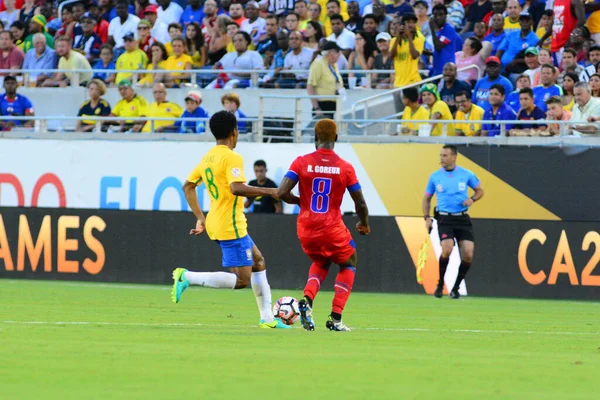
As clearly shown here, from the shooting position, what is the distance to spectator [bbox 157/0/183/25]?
91.7ft

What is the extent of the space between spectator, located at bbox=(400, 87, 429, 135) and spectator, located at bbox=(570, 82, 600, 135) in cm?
283

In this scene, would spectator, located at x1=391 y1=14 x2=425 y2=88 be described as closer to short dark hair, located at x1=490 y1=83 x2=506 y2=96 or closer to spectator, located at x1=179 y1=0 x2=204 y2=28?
short dark hair, located at x1=490 y1=83 x2=506 y2=96

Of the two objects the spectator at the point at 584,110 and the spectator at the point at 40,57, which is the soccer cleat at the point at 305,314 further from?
the spectator at the point at 40,57

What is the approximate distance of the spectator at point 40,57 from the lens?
2725 cm

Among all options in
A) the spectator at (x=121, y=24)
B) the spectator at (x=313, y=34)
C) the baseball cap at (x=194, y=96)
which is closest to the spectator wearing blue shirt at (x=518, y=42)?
the spectator at (x=313, y=34)

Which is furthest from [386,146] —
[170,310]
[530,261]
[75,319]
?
[75,319]

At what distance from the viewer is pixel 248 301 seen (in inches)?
685

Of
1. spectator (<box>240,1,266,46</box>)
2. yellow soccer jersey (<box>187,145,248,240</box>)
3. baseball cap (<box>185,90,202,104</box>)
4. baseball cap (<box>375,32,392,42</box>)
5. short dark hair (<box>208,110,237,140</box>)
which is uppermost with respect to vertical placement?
spectator (<box>240,1,266,46</box>)

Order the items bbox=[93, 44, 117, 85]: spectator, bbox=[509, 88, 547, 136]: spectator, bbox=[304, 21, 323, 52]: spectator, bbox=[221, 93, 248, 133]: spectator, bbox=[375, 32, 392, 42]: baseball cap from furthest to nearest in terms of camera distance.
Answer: bbox=[93, 44, 117, 85]: spectator
bbox=[304, 21, 323, 52]: spectator
bbox=[375, 32, 392, 42]: baseball cap
bbox=[509, 88, 547, 136]: spectator
bbox=[221, 93, 248, 133]: spectator

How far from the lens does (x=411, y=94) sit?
2211 cm

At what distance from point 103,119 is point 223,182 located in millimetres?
12397

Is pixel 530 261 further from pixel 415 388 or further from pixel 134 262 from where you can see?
pixel 415 388

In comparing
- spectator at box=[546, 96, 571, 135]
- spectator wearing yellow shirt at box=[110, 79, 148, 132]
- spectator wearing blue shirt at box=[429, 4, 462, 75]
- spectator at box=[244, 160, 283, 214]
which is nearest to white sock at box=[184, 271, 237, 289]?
spectator at box=[244, 160, 283, 214]

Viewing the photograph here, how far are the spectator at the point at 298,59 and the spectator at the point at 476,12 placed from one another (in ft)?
10.5
